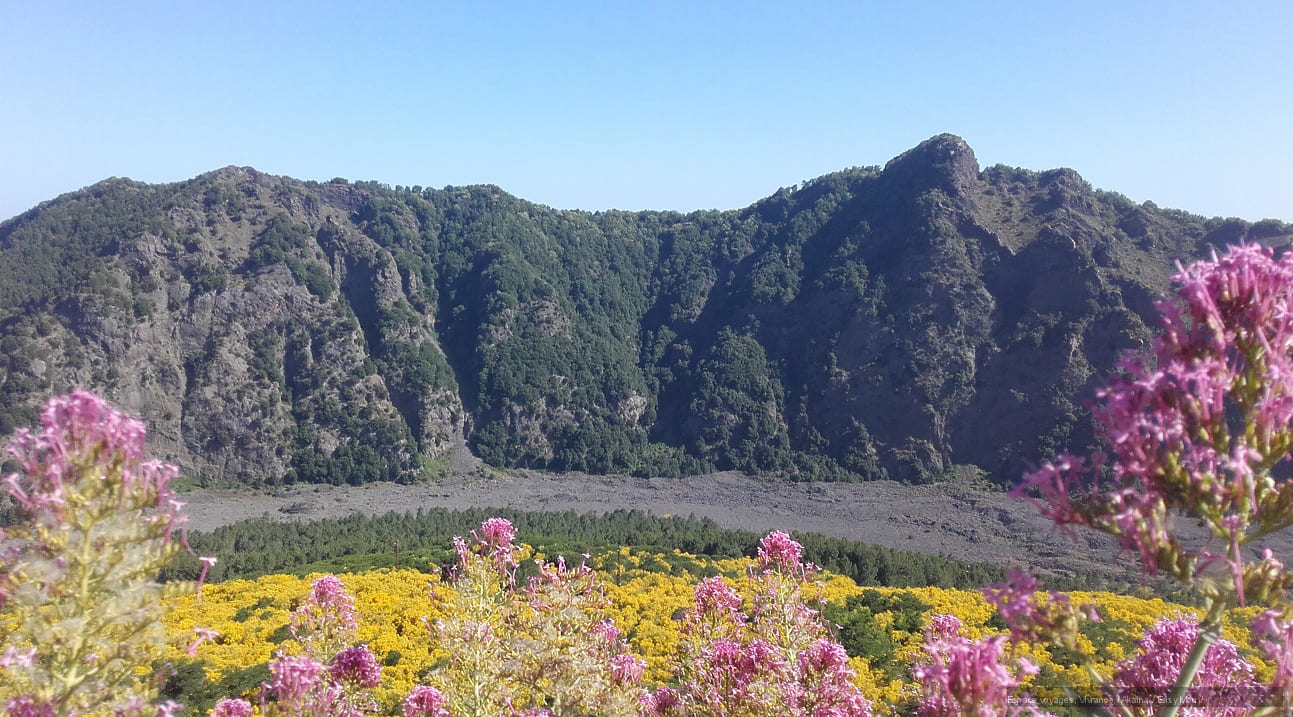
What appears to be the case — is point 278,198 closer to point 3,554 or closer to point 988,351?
point 988,351

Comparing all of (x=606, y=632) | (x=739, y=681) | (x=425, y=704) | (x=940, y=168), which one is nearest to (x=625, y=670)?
(x=606, y=632)

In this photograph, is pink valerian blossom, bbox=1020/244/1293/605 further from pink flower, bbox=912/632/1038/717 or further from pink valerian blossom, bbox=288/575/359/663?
pink valerian blossom, bbox=288/575/359/663

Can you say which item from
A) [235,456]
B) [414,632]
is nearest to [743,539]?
[414,632]

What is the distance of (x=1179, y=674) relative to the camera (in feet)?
9.85

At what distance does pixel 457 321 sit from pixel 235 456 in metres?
31.7

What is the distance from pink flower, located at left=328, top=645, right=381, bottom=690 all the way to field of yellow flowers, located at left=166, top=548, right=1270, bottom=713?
2.25 m

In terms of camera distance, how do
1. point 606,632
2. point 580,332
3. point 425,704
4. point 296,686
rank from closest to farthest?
point 296,686 < point 425,704 < point 606,632 < point 580,332

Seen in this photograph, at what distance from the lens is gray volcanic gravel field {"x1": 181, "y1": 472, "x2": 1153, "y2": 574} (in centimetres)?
4278

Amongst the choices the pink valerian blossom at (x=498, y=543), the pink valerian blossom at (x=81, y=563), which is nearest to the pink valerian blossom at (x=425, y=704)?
the pink valerian blossom at (x=498, y=543)

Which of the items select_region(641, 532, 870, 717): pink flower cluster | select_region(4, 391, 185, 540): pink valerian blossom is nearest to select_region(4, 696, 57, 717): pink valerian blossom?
select_region(4, 391, 185, 540): pink valerian blossom

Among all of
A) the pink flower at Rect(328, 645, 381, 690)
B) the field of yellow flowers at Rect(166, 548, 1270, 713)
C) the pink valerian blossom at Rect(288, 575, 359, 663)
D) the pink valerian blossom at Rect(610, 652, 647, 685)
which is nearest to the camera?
the pink flower at Rect(328, 645, 381, 690)

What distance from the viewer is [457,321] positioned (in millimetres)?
84875

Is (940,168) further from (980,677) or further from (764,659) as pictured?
(980,677)

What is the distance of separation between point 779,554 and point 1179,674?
4.85 meters
